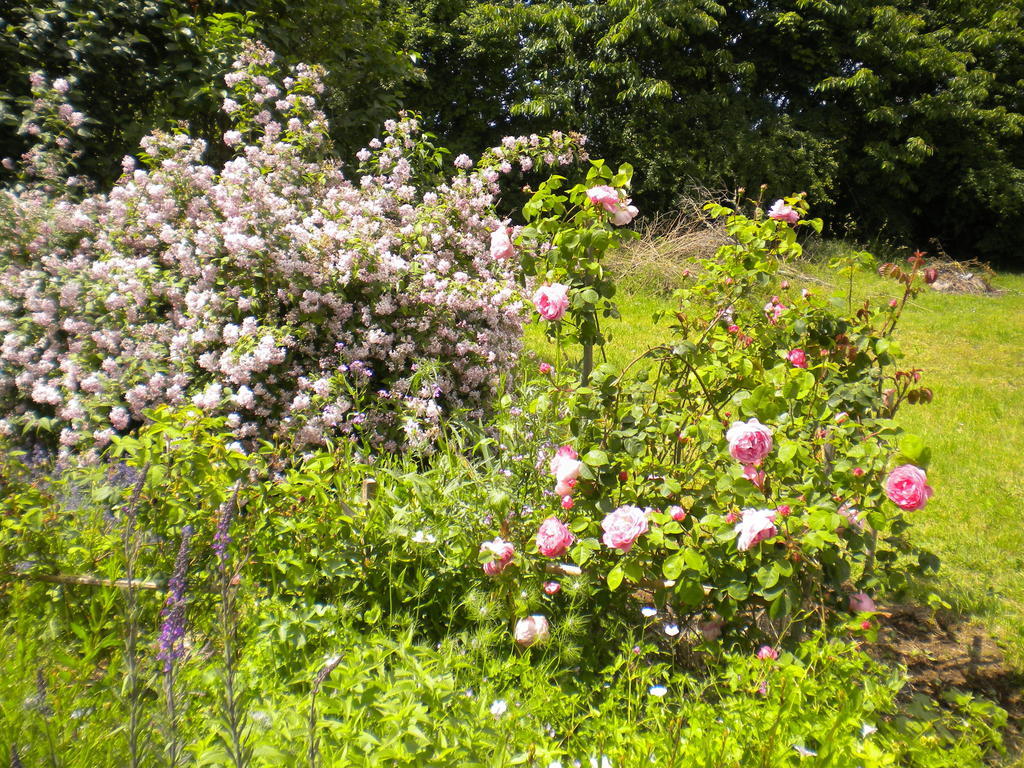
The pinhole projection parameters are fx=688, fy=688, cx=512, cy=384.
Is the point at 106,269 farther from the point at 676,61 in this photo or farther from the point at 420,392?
the point at 676,61

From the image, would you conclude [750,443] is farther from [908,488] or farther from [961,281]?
[961,281]

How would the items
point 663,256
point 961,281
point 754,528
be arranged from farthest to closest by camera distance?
point 961,281 → point 663,256 → point 754,528

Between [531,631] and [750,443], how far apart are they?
0.78 m

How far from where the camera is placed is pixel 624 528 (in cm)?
183

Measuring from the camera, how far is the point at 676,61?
1226cm

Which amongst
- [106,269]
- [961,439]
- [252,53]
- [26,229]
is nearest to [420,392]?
[106,269]

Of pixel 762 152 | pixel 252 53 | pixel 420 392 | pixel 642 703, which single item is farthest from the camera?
pixel 762 152

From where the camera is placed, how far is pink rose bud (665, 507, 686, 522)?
195cm

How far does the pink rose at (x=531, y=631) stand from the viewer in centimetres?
189

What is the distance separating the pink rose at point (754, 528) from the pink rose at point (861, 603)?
18.6 inches

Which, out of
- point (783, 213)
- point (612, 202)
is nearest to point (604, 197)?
point (612, 202)

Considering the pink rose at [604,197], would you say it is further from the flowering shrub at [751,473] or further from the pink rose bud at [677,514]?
the pink rose bud at [677,514]

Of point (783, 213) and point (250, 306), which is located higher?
point (783, 213)

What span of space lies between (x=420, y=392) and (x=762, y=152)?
10657 mm
